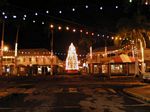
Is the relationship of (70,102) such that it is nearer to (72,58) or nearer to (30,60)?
(72,58)

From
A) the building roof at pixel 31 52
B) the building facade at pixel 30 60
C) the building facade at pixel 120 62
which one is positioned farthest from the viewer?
the building facade at pixel 30 60

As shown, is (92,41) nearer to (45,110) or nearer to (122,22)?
(122,22)

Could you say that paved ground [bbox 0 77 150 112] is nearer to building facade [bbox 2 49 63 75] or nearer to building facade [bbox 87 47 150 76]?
building facade [bbox 87 47 150 76]

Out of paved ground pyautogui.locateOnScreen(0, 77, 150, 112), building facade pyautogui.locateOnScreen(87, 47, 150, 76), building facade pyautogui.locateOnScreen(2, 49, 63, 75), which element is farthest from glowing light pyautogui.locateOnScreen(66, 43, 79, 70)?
paved ground pyautogui.locateOnScreen(0, 77, 150, 112)

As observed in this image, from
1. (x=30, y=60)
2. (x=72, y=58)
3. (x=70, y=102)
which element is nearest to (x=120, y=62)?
(x=72, y=58)

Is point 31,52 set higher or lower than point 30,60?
higher

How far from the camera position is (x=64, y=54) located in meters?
107

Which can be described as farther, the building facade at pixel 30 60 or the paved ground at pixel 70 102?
the building facade at pixel 30 60

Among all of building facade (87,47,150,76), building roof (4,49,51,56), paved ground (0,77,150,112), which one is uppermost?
building roof (4,49,51,56)

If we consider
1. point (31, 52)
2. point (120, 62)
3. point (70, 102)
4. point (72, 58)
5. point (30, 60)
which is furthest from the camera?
point (30, 60)

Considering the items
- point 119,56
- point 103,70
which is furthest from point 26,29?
point 119,56

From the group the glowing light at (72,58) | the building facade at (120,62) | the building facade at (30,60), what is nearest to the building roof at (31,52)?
the building facade at (30,60)

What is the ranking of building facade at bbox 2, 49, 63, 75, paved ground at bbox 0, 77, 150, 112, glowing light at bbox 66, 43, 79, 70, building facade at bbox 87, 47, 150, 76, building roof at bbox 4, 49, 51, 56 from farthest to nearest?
1. building facade at bbox 2, 49, 63, 75
2. building roof at bbox 4, 49, 51, 56
3. glowing light at bbox 66, 43, 79, 70
4. building facade at bbox 87, 47, 150, 76
5. paved ground at bbox 0, 77, 150, 112

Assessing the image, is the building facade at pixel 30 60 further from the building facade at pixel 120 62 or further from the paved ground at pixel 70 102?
the paved ground at pixel 70 102
